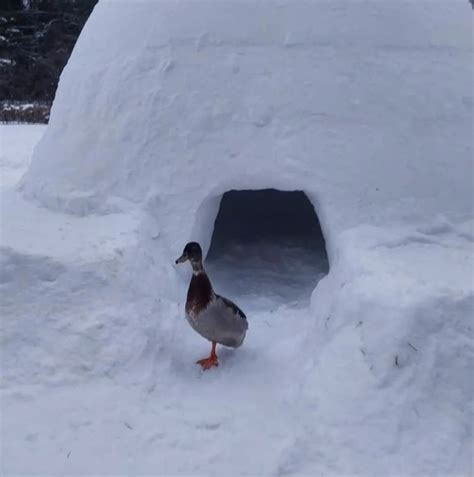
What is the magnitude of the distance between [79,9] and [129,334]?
1843cm

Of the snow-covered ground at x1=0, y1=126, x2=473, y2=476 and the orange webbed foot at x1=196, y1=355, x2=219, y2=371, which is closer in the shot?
the snow-covered ground at x1=0, y1=126, x2=473, y2=476

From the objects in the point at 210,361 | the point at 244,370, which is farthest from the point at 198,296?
the point at 244,370

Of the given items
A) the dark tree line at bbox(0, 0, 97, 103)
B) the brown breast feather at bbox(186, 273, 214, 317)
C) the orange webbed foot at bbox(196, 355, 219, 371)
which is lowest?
the dark tree line at bbox(0, 0, 97, 103)

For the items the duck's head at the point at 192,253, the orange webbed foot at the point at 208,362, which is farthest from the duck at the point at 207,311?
the orange webbed foot at the point at 208,362

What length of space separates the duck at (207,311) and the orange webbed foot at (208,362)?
104 millimetres

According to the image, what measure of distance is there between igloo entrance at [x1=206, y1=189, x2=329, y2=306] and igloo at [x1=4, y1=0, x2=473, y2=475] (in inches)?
4.8

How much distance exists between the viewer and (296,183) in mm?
4352

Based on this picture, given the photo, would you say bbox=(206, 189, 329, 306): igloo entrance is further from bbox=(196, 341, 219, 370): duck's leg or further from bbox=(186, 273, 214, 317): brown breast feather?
bbox=(186, 273, 214, 317): brown breast feather

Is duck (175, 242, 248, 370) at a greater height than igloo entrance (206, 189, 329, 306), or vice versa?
duck (175, 242, 248, 370)

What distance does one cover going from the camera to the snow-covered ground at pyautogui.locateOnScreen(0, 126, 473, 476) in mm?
2979

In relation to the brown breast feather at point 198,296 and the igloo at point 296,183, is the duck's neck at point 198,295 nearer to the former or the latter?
the brown breast feather at point 198,296

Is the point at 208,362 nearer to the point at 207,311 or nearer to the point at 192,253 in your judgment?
the point at 207,311

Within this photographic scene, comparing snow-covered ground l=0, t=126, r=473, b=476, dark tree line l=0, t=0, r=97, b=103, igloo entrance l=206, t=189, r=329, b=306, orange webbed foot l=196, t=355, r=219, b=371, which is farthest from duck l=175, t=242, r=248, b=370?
dark tree line l=0, t=0, r=97, b=103

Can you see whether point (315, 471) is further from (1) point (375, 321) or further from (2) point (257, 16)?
(2) point (257, 16)
